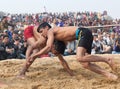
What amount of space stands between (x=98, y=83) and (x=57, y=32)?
1257 mm

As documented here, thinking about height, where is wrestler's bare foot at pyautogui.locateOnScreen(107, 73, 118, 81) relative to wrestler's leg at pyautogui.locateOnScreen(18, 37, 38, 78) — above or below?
below

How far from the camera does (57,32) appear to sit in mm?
6742

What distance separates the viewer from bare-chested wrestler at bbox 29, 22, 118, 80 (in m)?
6.55

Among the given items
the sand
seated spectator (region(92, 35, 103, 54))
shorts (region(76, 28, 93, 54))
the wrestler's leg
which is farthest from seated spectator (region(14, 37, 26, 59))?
shorts (region(76, 28, 93, 54))

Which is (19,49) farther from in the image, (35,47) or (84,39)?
(84,39)

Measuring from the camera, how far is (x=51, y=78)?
23.3 ft

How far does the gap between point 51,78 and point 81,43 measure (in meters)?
1.03

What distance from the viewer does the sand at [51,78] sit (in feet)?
20.8

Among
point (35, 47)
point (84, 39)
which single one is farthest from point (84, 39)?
point (35, 47)

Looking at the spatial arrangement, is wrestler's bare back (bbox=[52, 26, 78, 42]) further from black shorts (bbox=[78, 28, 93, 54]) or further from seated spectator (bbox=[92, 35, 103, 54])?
seated spectator (bbox=[92, 35, 103, 54])

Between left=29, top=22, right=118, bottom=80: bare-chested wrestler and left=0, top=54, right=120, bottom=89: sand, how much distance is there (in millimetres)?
286

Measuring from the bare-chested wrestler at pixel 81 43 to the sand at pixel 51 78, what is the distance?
0.29m

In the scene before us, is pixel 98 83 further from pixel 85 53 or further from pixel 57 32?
pixel 57 32

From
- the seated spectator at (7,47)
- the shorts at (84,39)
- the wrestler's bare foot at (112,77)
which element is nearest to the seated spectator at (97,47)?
the seated spectator at (7,47)
